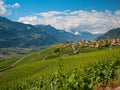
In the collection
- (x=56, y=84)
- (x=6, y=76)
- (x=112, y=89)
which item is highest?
(x=112, y=89)

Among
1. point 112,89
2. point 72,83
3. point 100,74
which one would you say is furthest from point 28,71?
point 112,89

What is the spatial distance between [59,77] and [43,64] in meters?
137

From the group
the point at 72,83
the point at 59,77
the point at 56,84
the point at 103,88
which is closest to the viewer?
the point at 103,88

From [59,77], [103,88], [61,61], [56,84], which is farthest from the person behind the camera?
[59,77]

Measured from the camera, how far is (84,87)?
30609mm

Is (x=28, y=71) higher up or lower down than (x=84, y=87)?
lower down

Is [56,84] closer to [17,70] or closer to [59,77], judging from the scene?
[59,77]

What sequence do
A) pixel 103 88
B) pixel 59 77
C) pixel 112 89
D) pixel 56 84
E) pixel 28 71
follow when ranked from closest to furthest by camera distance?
1. pixel 112 89
2. pixel 103 88
3. pixel 56 84
4. pixel 59 77
5. pixel 28 71

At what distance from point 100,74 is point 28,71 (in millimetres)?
131412

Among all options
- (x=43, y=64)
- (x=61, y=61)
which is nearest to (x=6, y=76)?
(x=43, y=64)

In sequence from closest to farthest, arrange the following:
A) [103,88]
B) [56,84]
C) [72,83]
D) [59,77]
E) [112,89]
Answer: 1. [112,89]
2. [103,88]
3. [72,83]
4. [56,84]
5. [59,77]

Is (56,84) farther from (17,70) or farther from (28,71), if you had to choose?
(17,70)

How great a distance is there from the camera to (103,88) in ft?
66.9

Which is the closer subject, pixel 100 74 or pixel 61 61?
pixel 61 61
